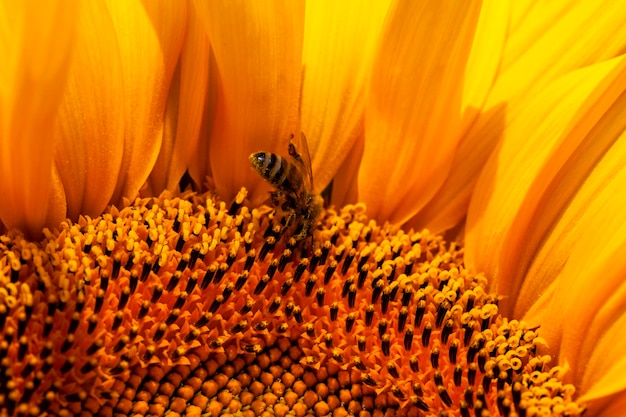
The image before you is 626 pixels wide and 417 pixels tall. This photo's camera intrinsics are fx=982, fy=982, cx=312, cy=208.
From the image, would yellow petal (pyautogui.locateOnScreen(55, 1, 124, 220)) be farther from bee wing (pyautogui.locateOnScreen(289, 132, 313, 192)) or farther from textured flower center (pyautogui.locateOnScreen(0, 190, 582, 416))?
bee wing (pyautogui.locateOnScreen(289, 132, 313, 192))

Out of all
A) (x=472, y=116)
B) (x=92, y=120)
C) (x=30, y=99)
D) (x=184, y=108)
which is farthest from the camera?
(x=472, y=116)

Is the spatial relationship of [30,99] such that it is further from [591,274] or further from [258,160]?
[591,274]

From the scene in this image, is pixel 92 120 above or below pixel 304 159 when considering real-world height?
below

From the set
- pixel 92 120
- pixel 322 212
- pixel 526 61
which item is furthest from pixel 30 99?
pixel 526 61

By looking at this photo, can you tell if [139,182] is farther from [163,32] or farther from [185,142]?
[163,32]

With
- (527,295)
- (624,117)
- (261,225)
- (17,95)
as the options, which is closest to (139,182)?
(261,225)

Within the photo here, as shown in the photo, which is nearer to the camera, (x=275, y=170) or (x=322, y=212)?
(x=275, y=170)
